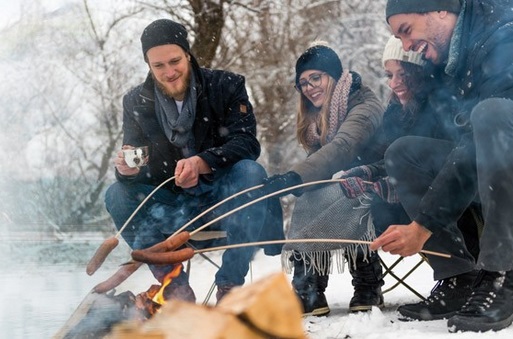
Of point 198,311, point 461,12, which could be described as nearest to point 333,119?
point 461,12

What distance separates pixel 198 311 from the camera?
0.86 meters

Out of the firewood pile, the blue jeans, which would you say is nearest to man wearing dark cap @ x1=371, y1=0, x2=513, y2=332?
the blue jeans

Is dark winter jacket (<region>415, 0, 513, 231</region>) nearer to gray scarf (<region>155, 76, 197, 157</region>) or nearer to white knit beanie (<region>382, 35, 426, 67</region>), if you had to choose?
white knit beanie (<region>382, 35, 426, 67</region>)

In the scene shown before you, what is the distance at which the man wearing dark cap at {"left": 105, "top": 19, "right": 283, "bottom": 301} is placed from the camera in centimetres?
261

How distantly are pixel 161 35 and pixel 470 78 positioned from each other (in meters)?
1.13

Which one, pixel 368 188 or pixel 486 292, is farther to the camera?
pixel 368 188

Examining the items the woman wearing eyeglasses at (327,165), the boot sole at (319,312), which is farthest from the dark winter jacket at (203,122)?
the boot sole at (319,312)

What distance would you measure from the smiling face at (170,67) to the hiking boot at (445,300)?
110cm

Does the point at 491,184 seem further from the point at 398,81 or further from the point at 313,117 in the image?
the point at 313,117

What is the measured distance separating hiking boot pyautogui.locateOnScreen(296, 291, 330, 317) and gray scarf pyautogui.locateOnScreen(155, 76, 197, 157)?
0.66m

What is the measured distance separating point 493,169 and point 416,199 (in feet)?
1.30

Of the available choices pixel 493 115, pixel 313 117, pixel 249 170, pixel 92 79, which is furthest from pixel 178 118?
pixel 92 79

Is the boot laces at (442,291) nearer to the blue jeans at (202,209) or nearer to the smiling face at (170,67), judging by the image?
the blue jeans at (202,209)

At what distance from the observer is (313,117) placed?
289cm
